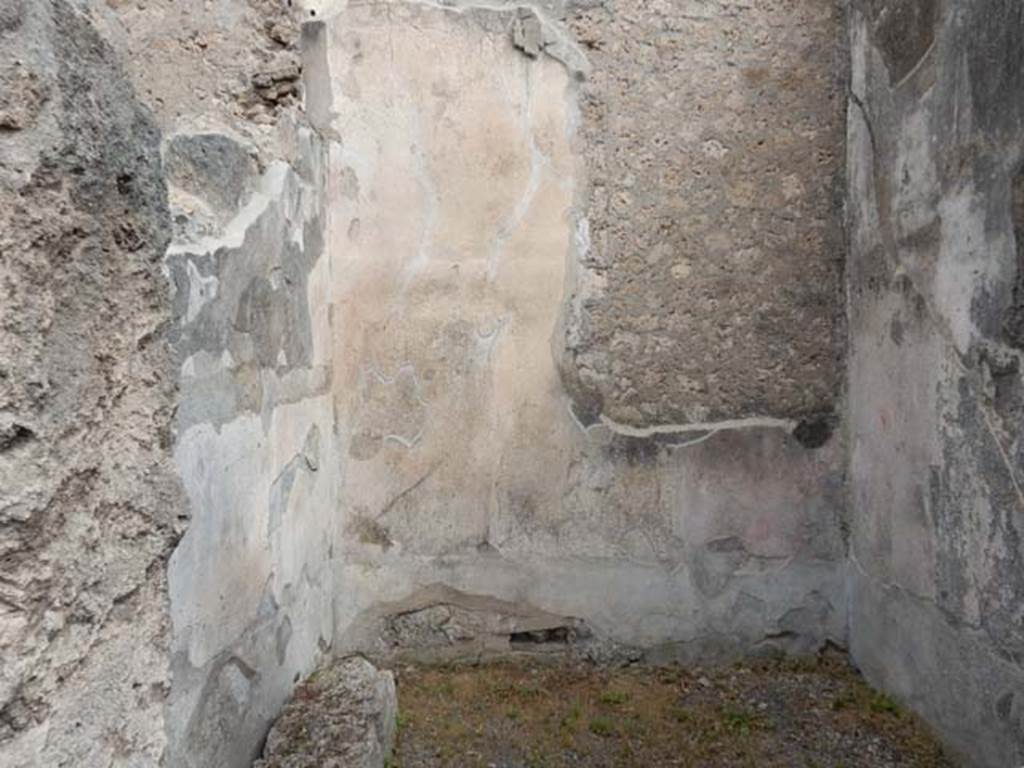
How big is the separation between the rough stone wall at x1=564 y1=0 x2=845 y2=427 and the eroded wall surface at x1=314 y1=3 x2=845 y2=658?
0.14 ft

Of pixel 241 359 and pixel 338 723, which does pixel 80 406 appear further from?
pixel 338 723

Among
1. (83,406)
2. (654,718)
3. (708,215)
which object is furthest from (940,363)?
(83,406)

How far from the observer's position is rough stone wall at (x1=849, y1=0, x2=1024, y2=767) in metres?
1.59

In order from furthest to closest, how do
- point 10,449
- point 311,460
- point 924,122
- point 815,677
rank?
point 815,677 < point 311,460 < point 924,122 < point 10,449

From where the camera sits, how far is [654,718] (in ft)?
6.90

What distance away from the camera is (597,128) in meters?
2.40

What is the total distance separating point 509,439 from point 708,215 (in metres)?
0.94

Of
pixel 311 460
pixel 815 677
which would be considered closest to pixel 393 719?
pixel 311 460

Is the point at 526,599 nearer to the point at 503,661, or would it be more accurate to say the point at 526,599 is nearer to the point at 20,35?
the point at 503,661

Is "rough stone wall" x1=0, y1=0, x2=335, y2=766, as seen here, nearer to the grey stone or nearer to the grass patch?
the grey stone

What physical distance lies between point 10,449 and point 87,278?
0.49ft

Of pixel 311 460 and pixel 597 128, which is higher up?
pixel 597 128

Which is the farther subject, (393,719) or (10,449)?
(393,719)

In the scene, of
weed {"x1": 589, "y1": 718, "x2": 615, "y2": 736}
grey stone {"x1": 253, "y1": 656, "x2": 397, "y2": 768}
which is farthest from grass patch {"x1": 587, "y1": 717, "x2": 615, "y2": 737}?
grey stone {"x1": 253, "y1": 656, "x2": 397, "y2": 768}
